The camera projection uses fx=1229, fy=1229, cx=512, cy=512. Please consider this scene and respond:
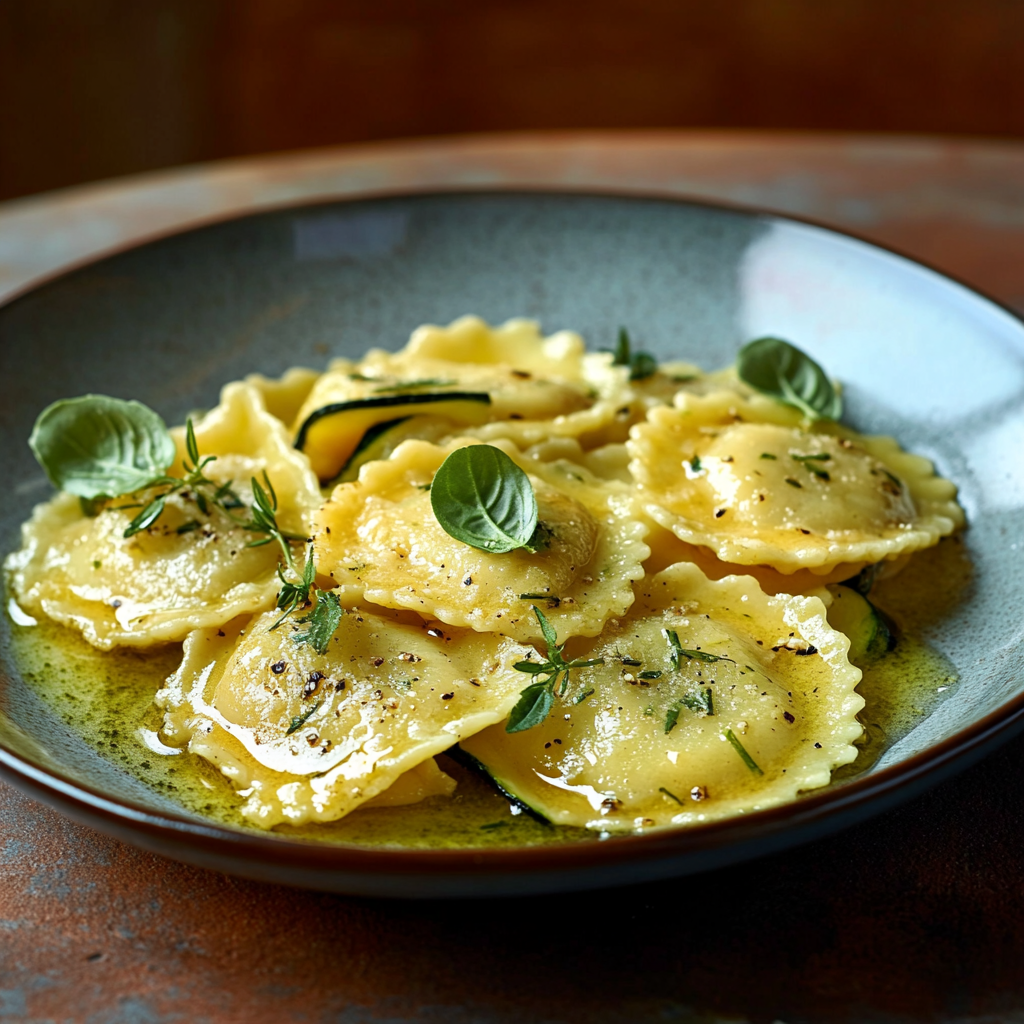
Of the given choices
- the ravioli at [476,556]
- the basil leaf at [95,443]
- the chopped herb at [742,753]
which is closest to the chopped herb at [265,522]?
the ravioli at [476,556]

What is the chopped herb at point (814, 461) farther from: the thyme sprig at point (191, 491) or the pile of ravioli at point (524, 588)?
the thyme sprig at point (191, 491)

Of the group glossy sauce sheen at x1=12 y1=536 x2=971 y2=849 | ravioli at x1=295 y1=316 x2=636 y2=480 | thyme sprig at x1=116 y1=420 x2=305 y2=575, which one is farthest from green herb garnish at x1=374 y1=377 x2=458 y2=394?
glossy sauce sheen at x1=12 y1=536 x2=971 y2=849

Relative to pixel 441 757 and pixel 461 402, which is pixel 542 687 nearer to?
pixel 441 757

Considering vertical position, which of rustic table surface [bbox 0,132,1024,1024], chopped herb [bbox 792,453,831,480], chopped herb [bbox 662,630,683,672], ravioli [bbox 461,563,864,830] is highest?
chopped herb [bbox 792,453,831,480]

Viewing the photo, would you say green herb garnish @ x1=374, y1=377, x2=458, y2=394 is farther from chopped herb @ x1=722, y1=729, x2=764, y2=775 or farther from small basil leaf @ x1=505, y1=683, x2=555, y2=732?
chopped herb @ x1=722, y1=729, x2=764, y2=775

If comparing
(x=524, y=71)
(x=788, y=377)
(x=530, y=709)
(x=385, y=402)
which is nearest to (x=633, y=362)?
(x=788, y=377)

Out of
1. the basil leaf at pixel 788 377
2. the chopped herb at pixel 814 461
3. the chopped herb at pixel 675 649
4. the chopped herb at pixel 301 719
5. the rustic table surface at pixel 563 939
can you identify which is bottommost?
the rustic table surface at pixel 563 939
